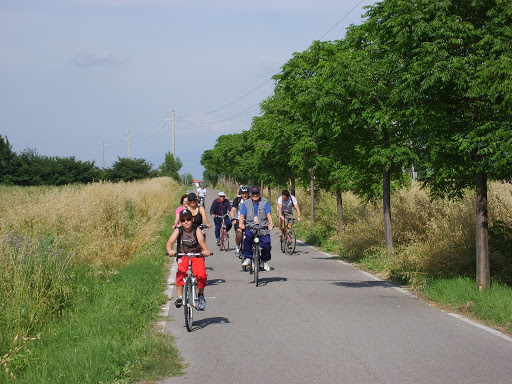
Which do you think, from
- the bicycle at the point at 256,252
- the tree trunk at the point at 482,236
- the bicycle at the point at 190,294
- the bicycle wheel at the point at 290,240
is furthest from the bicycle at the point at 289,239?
the bicycle at the point at 190,294

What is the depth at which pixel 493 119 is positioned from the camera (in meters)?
9.10

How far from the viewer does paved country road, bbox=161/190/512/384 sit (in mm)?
6023

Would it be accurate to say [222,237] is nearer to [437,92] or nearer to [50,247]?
[50,247]

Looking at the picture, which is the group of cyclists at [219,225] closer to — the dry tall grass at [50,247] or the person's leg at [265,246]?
the person's leg at [265,246]

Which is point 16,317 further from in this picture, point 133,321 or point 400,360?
point 400,360

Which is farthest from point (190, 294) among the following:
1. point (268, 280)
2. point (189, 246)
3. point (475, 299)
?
point (268, 280)

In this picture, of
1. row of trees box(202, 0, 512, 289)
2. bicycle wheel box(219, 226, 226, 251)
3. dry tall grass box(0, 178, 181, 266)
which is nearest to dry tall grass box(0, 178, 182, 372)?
dry tall grass box(0, 178, 181, 266)

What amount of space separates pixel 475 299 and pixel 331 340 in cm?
317

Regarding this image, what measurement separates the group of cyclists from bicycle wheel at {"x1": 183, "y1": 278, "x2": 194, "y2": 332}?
185mm

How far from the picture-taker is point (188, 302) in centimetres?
823

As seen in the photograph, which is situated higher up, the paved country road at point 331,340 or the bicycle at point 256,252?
the bicycle at point 256,252

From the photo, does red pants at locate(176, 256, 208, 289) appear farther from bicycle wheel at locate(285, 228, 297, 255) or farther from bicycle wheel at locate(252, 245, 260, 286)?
bicycle wheel at locate(285, 228, 297, 255)

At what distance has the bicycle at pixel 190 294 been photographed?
8.14 metres

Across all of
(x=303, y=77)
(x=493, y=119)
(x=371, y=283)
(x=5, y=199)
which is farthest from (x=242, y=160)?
(x=493, y=119)
